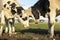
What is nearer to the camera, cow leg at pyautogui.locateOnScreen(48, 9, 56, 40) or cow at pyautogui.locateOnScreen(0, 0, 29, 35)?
cow leg at pyautogui.locateOnScreen(48, 9, 56, 40)

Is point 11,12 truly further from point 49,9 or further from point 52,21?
point 52,21

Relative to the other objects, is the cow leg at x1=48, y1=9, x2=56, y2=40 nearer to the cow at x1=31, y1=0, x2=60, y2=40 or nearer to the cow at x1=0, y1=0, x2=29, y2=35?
the cow at x1=31, y1=0, x2=60, y2=40

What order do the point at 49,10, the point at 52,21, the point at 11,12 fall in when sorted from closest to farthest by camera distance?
the point at 52,21, the point at 49,10, the point at 11,12

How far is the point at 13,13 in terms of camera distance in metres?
Answer: 18.3

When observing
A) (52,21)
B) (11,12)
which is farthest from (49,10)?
(11,12)

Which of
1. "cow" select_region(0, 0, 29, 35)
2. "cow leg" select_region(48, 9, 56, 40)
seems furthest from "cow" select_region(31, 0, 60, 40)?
"cow" select_region(0, 0, 29, 35)

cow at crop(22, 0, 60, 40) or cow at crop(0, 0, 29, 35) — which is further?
cow at crop(0, 0, 29, 35)

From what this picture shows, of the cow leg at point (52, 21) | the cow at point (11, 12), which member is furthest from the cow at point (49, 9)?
the cow at point (11, 12)

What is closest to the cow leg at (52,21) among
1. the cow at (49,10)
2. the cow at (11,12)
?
the cow at (49,10)

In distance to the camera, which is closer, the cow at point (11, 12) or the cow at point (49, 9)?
the cow at point (49, 9)

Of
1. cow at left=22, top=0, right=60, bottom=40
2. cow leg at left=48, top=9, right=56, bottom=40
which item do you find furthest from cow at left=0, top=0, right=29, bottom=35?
cow leg at left=48, top=9, right=56, bottom=40

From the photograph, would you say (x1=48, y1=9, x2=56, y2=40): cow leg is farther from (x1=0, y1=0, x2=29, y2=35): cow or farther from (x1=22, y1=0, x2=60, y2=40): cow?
(x1=0, y1=0, x2=29, y2=35): cow

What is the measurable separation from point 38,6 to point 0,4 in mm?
4030

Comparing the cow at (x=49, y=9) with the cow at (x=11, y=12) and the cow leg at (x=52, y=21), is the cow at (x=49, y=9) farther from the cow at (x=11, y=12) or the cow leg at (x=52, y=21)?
the cow at (x=11, y=12)
